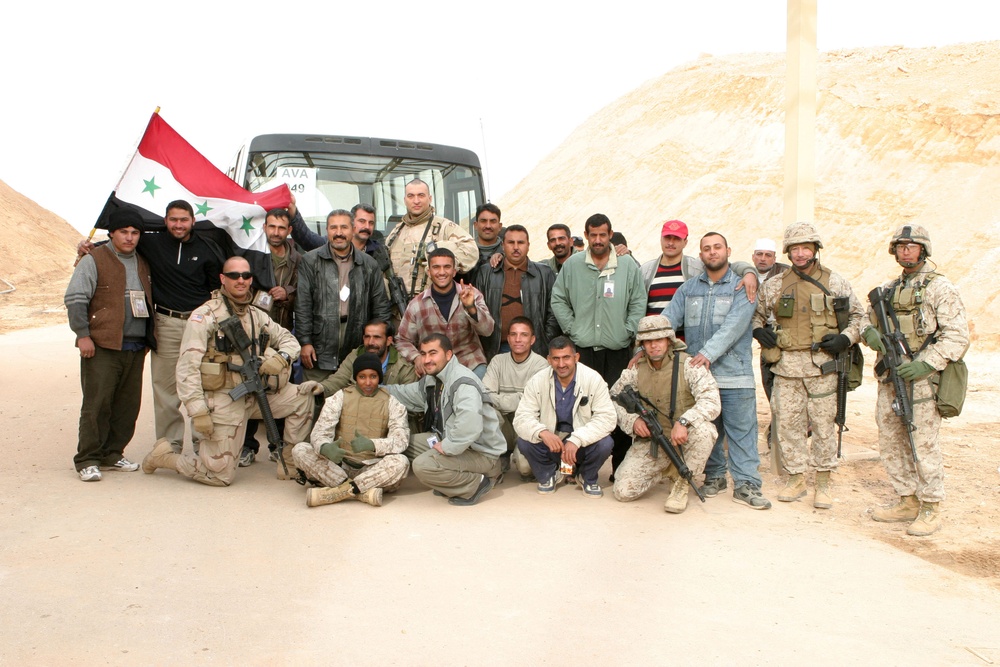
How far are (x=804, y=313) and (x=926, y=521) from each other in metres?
1.58

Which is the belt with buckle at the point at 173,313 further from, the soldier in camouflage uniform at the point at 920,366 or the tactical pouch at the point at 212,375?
the soldier in camouflage uniform at the point at 920,366

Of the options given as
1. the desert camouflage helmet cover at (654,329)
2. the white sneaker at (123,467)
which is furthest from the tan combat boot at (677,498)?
the white sneaker at (123,467)

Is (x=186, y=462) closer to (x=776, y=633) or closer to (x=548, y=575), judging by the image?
(x=548, y=575)

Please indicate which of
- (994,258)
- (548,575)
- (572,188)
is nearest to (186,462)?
(548,575)

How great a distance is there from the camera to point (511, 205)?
1601 inches

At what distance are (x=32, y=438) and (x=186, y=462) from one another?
2608 mm

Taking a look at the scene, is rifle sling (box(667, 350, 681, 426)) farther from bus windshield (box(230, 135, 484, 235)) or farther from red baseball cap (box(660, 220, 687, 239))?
bus windshield (box(230, 135, 484, 235))

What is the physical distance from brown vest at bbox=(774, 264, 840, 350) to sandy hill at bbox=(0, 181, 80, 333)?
65.8 feet

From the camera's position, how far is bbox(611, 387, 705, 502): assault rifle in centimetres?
565

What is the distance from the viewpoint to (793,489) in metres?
6.07

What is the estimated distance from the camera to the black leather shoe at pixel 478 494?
18.5 ft

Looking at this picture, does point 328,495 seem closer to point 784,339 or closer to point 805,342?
point 784,339

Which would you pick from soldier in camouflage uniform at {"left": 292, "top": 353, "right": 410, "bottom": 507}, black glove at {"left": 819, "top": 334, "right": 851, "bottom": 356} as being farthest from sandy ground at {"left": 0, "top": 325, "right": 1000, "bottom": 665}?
black glove at {"left": 819, "top": 334, "right": 851, "bottom": 356}

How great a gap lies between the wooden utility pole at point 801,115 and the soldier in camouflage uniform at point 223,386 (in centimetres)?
379
